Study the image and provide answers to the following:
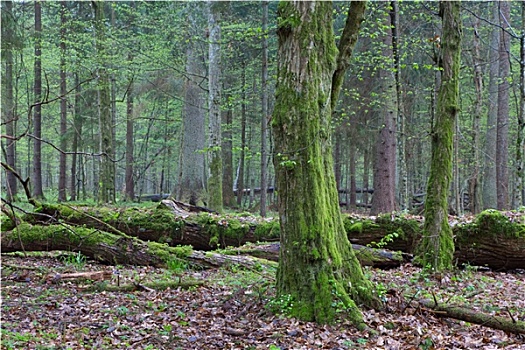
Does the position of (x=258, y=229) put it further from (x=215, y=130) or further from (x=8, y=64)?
(x=8, y=64)

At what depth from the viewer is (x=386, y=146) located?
13633 millimetres

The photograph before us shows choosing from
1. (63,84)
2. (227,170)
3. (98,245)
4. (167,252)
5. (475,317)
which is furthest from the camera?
(227,170)

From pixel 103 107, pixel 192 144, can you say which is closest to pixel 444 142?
pixel 192 144

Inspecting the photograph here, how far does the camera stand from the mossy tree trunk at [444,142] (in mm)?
7406

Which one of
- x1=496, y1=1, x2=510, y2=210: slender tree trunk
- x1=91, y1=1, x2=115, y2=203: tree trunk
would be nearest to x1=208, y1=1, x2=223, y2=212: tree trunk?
x1=91, y1=1, x2=115, y2=203: tree trunk

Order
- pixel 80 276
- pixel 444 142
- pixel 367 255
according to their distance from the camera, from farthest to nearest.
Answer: pixel 367 255
pixel 444 142
pixel 80 276

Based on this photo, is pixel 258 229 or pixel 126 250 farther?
pixel 258 229

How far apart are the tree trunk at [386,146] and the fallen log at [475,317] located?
331 inches

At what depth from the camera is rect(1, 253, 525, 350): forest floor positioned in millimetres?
4523

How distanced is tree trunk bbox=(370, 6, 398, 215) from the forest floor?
664cm

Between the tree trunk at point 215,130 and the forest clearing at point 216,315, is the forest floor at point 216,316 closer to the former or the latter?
the forest clearing at point 216,315

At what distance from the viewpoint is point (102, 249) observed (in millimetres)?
8148

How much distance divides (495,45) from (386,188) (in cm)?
774

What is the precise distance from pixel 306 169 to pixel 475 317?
2.51 m
